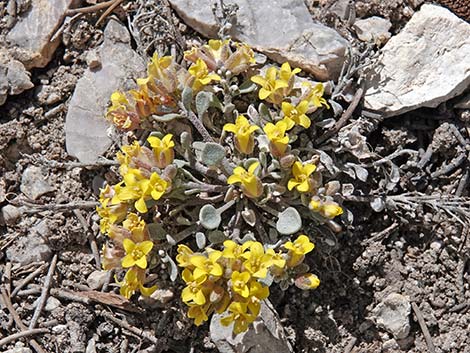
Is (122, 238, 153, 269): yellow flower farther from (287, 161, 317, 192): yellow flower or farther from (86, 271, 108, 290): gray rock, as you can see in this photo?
(287, 161, 317, 192): yellow flower

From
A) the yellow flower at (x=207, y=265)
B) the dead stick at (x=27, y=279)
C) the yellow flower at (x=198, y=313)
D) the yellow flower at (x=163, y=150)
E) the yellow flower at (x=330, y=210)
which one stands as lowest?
the dead stick at (x=27, y=279)

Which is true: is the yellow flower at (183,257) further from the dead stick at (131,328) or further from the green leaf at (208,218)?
the dead stick at (131,328)

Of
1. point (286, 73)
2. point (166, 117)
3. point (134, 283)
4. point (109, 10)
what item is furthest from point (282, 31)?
point (134, 283)

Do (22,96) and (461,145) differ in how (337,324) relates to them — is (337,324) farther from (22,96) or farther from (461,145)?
(22,96)

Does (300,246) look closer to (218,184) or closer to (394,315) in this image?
(218,184)

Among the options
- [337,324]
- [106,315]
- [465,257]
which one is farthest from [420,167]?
[106,315]

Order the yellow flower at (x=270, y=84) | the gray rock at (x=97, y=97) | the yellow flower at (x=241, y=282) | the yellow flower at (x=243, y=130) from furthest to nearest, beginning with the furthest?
the gray rock at (x=97, y=97)
the yellow flower at (x=270, y=84)
the yellow flower at (x=243, y=130)
the yellow flower at (x=241, y=282)

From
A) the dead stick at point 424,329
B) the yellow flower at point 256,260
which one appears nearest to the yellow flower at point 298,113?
the yellow flower at point 256,260
